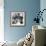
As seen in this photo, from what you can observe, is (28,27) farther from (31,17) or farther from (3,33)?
(3,33)

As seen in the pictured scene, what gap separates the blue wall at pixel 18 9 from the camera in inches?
227

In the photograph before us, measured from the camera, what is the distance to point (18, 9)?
580 centimetres

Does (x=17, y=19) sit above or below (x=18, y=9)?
below

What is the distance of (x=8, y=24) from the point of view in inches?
228

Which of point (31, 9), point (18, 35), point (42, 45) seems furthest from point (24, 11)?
point (42, 45)

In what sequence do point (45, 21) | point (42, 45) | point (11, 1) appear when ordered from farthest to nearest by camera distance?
point (11, 1) < point (45, 21) < point (42, 45)

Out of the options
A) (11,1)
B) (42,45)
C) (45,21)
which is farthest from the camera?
(11,1)

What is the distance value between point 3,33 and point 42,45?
3302mm

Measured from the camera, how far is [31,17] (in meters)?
5.82

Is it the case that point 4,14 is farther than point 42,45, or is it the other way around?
point 4,14

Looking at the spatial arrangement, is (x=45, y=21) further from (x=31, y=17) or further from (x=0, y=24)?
(x=0, y=24)

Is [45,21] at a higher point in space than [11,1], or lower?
→ lower

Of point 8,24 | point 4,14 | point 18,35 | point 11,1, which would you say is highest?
point 11,1

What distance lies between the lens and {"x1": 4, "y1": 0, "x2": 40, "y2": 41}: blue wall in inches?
227
